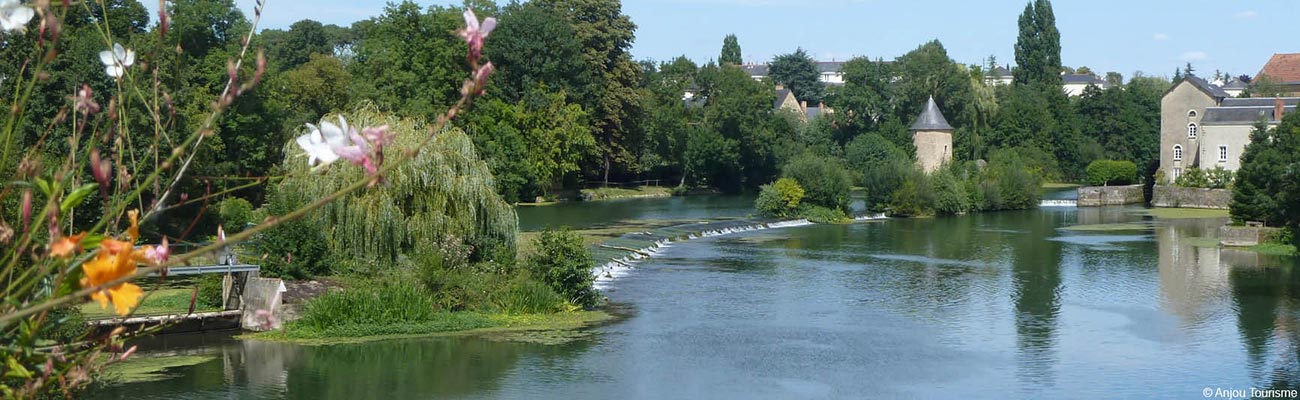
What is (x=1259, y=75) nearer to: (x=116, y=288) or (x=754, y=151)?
(x=754, y=151)

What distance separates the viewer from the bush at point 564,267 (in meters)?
23.0

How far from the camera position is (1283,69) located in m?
90.6

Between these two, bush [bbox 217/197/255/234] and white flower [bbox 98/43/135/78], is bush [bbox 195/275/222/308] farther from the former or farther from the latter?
white flower [bbox 98/43/135/78]

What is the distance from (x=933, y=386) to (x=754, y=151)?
48.7 metres

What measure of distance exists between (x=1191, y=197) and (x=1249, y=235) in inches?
691

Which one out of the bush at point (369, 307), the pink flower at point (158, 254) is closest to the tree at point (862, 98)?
the bush at point (369, 307)

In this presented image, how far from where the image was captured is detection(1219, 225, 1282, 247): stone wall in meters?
34.8

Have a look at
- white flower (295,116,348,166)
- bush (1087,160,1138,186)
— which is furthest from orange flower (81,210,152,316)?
bush (1087,160,1138,186)

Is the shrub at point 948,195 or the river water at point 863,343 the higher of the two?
the shrub at point 948,195

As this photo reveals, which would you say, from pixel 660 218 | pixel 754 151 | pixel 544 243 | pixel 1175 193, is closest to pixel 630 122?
pixel 754 151

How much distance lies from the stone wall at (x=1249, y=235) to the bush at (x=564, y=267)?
A: 20.7 metres

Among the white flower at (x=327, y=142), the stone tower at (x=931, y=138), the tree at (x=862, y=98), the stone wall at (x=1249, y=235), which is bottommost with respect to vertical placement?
the stone wall at (x=1249, y=235)

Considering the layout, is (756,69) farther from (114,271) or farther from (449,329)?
(114,271)

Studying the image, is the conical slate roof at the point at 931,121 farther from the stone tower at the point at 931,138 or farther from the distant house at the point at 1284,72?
the distant house at the point at 1284,72
